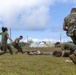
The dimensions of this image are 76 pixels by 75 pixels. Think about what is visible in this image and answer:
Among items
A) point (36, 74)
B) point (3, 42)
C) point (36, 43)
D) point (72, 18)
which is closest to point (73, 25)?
point (72, 18)

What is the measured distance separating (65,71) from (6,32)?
11688 millimetres

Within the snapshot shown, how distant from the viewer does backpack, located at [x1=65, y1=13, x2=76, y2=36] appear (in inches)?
424

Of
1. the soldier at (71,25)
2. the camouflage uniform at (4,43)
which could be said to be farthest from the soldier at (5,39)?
the soldier at (71,25)

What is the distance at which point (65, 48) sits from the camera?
599 inches

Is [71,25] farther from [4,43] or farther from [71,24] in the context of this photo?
[4,43]

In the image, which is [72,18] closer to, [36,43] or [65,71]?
[65,71]

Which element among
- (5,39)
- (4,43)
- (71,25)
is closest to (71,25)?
(71,25)

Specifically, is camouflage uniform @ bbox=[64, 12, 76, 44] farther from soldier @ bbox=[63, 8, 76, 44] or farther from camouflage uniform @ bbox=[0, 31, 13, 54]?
camouflage uniform @ bbox=[0, 31, 13, 54]

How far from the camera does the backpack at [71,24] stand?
35.3 feet

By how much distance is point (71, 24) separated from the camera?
10.9 m

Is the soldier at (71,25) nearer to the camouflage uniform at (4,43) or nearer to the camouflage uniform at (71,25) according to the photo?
the camouflage uniform at (71,25)

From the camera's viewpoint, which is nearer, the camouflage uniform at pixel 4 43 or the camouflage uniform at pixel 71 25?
the camouflage uniform at pixel 71 25

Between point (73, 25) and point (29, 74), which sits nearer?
point (29, 74)

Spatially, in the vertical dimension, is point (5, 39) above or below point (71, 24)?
below
